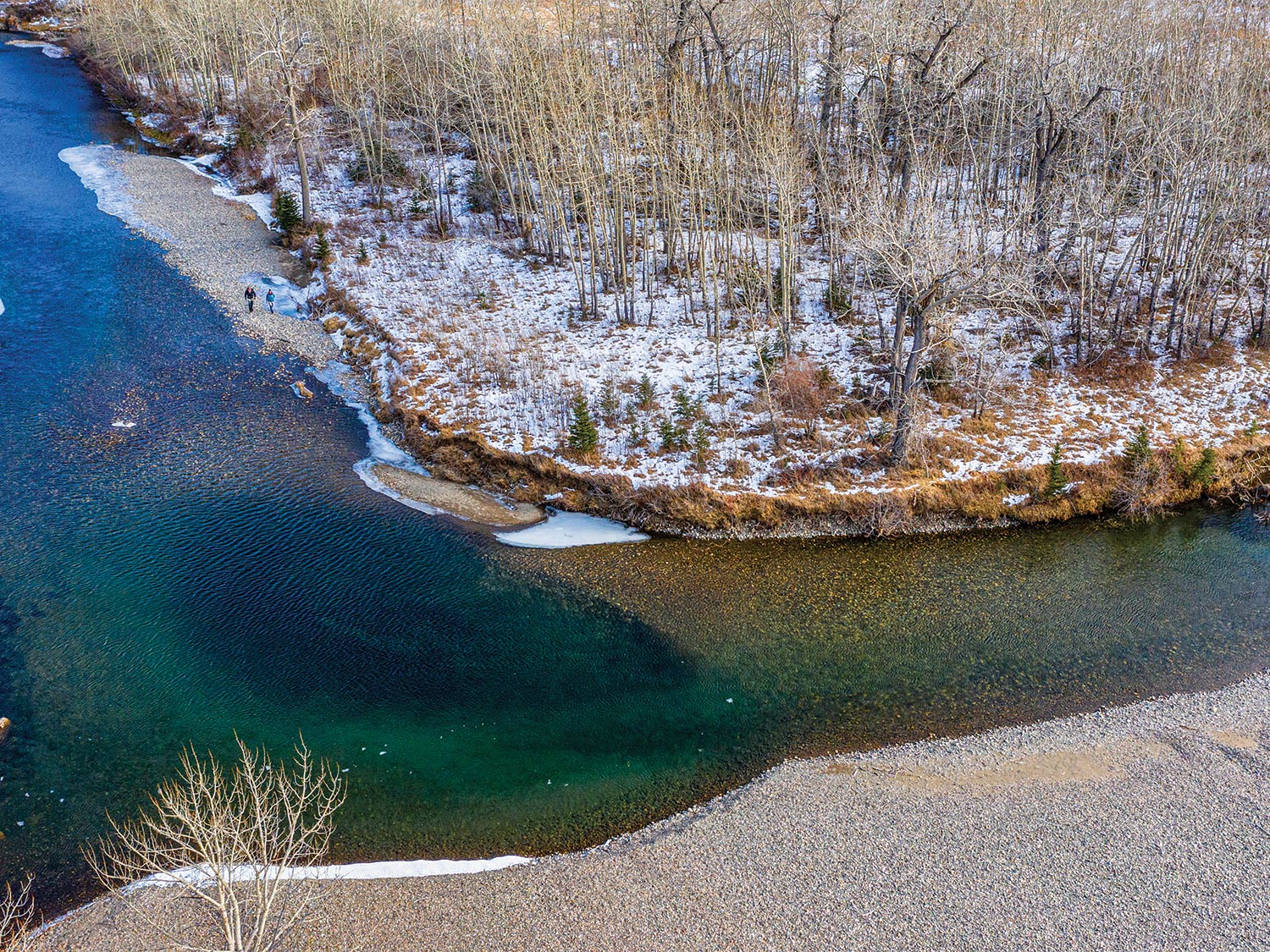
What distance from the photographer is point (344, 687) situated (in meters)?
22.5

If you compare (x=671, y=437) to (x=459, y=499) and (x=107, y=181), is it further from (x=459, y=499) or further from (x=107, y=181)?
(x=107, y=181)

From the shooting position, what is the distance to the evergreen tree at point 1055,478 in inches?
1137

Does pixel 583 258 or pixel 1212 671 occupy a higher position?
pixel 583 258

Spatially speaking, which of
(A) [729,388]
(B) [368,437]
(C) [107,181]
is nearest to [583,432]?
(A) [729,388]

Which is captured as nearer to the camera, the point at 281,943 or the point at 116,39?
the point at 281,943

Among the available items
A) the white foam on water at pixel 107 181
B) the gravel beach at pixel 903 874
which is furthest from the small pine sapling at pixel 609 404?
the white foam on water at pixel 107 181

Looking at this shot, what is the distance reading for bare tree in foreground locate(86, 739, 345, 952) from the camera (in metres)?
14.5

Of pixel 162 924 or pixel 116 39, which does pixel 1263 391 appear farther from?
pixel 116 39

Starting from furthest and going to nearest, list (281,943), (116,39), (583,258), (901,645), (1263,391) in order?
(116,39)
(583,258)
(1263,391)
(901,645)
(281,943)

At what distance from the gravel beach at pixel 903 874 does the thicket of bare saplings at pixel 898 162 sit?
12.9 meters

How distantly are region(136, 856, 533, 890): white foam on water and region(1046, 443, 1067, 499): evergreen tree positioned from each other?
2076cm

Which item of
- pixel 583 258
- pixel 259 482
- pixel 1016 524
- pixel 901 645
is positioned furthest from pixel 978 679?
pixel 583 258

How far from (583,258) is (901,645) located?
26112mm

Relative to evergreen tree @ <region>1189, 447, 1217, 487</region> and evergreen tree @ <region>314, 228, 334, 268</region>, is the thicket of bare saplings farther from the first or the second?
evergreen tree @ <region>1189, 447, 1217, 487</region>
